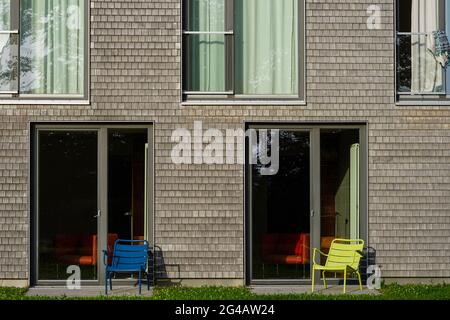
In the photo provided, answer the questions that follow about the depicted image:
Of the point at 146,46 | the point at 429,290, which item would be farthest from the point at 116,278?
the point at 429,290

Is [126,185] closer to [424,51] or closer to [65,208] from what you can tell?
[65,208]

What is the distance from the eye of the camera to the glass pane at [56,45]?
14.8 meters

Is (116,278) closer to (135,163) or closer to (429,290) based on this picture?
(135,163)

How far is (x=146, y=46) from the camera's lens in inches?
580

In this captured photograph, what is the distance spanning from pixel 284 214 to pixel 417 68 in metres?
2.90

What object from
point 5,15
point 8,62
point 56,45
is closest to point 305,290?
point 56,45

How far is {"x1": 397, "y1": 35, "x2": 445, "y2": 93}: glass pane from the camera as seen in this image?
1503 centimetres

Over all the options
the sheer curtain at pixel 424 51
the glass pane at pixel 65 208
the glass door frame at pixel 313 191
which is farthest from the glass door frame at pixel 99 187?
the sheer curtain at pixel 424 51

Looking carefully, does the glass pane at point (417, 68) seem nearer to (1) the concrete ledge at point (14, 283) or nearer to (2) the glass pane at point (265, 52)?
(2) the glass pane at point (265, 52)

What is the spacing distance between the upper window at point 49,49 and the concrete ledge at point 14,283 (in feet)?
8.69

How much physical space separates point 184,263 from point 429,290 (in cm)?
345

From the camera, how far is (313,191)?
1487 cm

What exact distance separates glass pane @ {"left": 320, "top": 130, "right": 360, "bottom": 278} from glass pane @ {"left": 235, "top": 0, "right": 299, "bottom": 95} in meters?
1.00

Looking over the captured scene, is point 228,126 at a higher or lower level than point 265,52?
lower
